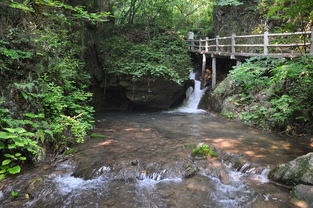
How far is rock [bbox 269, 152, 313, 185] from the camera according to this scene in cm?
445

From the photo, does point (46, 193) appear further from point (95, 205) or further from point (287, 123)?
point (287, 123)

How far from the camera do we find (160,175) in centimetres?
528

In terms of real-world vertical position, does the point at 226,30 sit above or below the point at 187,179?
above

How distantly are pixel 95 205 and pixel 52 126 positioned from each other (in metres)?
2.45

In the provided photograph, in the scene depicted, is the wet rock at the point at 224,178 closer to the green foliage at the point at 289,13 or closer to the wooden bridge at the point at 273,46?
the green foliage at the point at 289,13

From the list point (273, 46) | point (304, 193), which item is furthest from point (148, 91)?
point (304, 193)

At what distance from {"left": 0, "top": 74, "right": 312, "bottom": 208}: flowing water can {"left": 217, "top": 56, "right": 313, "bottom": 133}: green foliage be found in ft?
2.77

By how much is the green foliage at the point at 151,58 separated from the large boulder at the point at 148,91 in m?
0.40

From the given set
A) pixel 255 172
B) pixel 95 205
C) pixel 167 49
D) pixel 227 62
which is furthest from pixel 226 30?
pixel 95 205

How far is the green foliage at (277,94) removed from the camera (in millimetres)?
7668

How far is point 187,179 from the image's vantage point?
5137 mm

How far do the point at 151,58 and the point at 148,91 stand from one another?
222 cm

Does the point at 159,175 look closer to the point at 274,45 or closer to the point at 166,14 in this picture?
the point at 274,45

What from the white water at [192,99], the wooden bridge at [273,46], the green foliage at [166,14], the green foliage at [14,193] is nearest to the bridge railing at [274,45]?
the wooden bridge at [273,46]
